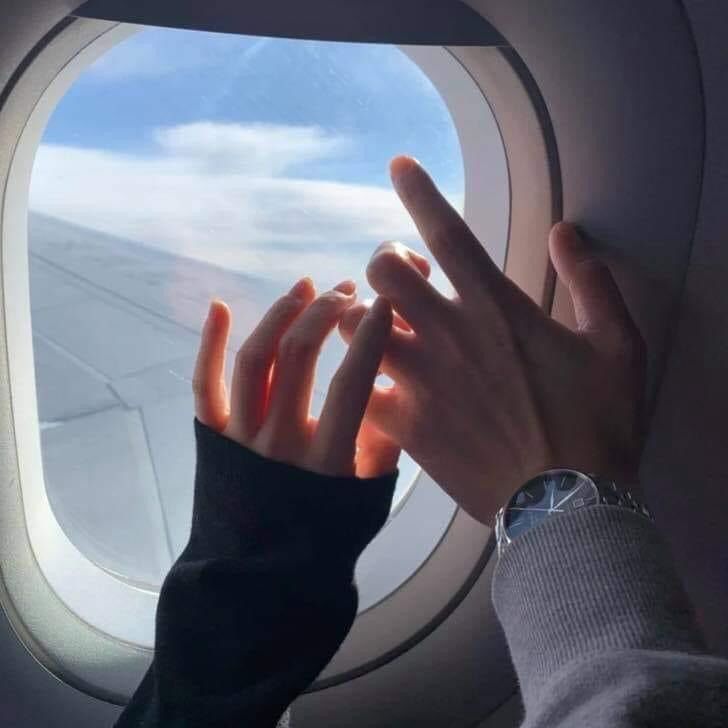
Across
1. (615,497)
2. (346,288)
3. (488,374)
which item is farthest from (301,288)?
(615,497)

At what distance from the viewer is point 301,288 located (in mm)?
560

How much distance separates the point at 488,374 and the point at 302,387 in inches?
5.1

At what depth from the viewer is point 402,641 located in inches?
31.1

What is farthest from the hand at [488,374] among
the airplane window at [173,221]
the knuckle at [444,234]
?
the airplane window at [173,221]

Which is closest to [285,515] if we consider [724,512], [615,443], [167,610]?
[167,610]

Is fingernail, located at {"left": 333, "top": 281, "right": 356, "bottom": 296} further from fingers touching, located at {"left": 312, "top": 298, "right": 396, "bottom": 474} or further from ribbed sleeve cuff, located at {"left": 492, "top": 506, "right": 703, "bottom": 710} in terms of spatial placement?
ribbed sleeve cuff, located at {"left": 492, "top": 506, "right": 703, "bottom": 710}

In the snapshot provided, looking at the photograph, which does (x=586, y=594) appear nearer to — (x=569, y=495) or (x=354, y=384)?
(x=569, y=495)

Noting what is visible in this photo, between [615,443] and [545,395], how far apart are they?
0.20 ft

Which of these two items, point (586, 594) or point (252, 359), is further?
point (252, 359)

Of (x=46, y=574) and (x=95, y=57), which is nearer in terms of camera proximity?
(x=95, y=57)

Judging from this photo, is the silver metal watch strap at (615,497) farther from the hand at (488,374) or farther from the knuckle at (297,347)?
the knuckle at (297,347)

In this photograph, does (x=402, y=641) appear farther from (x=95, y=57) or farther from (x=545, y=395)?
(x=95, y=57)

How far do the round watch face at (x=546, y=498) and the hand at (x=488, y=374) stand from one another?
0.02 m

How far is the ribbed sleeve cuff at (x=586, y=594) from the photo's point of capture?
39cm
